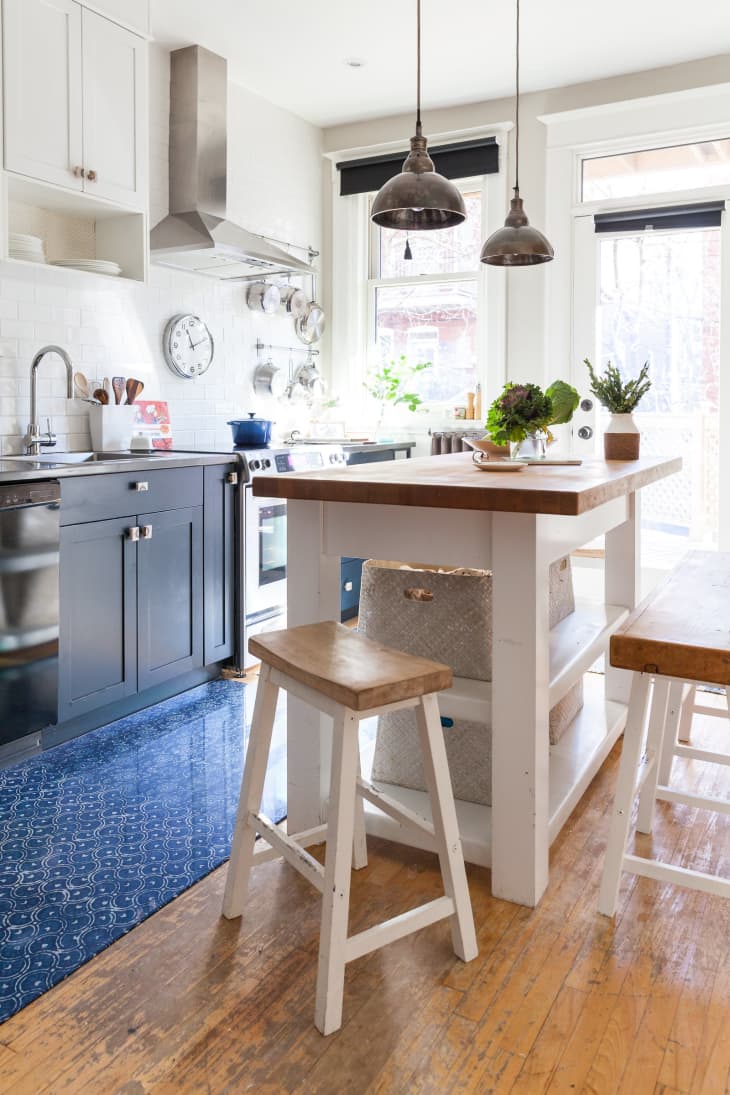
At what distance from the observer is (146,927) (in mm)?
1841

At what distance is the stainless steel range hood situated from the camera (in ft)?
13.4

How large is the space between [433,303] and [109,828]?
3.84 m

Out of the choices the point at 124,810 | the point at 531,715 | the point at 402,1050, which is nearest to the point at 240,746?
the point at 124,810

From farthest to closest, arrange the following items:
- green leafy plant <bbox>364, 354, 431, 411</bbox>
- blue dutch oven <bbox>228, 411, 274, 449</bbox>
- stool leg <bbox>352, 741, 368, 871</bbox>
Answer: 1. green leafy plant <bbox>364, 354, 431, 411</bbox>
2. blue dutch oven <bbox>228, 411, 274, 449</bbox>
3. stool leg <bbox>352, 741, 368, 871</bbox>

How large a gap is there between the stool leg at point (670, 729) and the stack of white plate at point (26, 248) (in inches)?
105

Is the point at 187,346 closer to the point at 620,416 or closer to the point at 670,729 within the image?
the point at 620,416

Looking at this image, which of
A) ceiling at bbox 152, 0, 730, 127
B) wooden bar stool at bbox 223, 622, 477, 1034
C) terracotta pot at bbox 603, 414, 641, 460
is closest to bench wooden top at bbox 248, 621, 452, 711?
wooden bar stool at bbox 223, 622, 477, 1034

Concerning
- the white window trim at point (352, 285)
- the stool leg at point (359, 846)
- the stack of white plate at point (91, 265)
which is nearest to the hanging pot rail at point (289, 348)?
the white window trim at point (352, 285)

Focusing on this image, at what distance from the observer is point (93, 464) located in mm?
2928

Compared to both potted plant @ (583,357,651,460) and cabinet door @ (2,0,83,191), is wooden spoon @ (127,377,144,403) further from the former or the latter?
potted plant @ (583,357,651,460)

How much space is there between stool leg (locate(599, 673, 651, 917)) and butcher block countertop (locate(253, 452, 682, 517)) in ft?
1.30

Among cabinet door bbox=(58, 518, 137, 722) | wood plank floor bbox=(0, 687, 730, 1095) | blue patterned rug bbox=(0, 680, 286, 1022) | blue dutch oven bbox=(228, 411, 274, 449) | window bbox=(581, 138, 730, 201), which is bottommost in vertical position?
wood plank floor bbox=(0, 687, 730, 1095)

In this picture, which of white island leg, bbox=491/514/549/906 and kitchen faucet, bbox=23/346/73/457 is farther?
kitchen faucet, bbox=23/346/73/457

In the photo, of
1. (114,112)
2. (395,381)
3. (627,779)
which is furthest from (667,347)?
(627,779)
